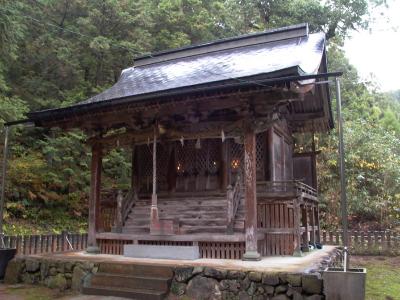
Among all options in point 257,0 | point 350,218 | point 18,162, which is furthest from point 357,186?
point 18,162

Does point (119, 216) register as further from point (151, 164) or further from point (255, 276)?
point (255, 276)

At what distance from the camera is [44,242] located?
12492 mm

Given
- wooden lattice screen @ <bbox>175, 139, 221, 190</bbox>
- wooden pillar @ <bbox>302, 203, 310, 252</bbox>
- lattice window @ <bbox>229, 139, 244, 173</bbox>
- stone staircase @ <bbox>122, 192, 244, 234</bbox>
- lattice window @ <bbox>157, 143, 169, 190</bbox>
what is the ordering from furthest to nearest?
1. lattice window @ <bbox>157, 143, 169, 190</bbox>
2. wooden lattice screen @ <bbox>175, 139, 221, 190</bbox>
3. lattice window @ <bbox>229, 139, 244, 173</bbox>
4. wooden pillar @ <bbox>302, 203, 310, 252</bbox>
5. stone staircase @ <bbox>122, 192, 244, 234</bbox>

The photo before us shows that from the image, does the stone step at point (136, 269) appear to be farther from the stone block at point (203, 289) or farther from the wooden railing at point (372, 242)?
the wooden railing at point (372, 242)

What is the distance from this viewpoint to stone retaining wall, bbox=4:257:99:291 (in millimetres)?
8930

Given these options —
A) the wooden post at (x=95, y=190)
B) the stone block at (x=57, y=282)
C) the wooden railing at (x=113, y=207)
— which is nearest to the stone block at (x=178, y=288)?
the stone block at (x=57, y=282)

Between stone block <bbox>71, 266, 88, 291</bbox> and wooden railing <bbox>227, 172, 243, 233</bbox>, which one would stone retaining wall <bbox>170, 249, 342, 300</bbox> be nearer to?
wooden railing <bbox>227, 172, 243, 233</bbox>

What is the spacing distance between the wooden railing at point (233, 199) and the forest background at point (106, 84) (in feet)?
28.7

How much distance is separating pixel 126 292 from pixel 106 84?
1713 centimetres

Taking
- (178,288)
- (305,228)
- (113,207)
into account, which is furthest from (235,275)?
(113,207)

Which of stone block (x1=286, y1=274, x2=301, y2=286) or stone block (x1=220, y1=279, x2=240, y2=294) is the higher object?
stone block (x1=286, y1=274, x2=301, y2=286)

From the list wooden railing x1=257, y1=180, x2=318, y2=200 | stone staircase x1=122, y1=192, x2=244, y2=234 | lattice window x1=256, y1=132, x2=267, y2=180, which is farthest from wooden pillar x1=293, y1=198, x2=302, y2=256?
lattice window x1=256, y1=132, x2=267, y2=180

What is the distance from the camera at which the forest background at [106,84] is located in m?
17.9

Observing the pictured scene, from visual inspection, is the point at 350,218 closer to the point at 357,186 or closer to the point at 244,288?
the point at 357,186
